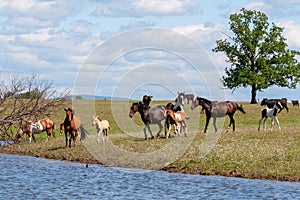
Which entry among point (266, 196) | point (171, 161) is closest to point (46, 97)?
point (171, 161)

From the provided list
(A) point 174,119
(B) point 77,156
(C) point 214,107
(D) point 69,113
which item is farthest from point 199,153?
(C) point 214,107

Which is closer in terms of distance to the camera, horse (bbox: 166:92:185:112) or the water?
the water

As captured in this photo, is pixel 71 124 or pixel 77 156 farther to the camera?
pixel 71 124

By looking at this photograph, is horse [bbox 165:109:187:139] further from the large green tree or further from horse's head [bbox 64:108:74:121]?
the large green tree

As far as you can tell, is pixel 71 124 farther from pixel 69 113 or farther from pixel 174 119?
pixel 174 119

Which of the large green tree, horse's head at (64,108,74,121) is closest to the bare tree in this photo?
horse's head at (64,108,74,121)

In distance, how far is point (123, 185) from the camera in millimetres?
24656

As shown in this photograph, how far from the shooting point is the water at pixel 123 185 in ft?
72.5

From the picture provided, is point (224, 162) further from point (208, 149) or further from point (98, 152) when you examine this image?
point (98, 152)

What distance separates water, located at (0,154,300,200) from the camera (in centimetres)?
2211

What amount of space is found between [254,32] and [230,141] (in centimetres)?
6179

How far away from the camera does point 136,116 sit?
67.4 metres

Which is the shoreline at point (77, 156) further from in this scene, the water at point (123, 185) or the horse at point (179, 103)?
the horse at point (179, 103)

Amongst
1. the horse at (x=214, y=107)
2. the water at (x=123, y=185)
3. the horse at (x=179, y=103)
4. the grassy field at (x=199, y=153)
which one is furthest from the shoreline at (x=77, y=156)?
the horse at (x=214, y=107)
